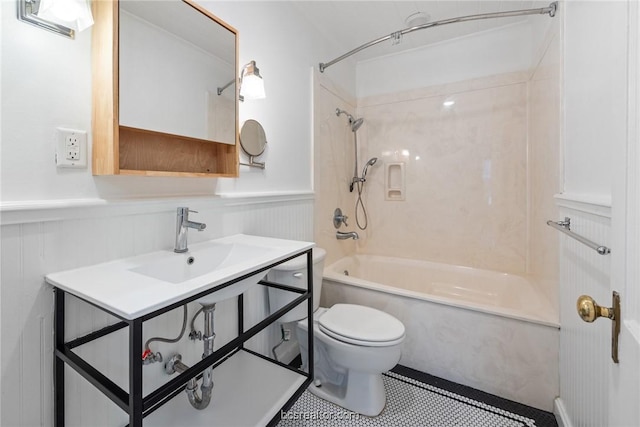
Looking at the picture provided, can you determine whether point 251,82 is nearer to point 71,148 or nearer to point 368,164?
point 71,148

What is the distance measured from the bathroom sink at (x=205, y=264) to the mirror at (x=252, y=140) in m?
Answer: 0.50

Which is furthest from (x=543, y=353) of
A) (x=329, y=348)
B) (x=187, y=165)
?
(x=187, y=165)

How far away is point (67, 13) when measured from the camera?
2.62ft

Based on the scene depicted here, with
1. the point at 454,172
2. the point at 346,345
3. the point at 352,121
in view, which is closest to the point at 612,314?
the point at 346,345

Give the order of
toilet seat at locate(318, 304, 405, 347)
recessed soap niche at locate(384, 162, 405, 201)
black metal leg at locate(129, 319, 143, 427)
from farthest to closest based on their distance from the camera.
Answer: recessed soap niche at locate(384, 162, 405, 201)
toilet seat at locate(318, 304, 405, 347)
black metal leg at locate(129, 319, 143, 427)

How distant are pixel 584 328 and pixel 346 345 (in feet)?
3.13

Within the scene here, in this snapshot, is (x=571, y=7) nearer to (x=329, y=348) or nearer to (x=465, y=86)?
(x=465, y=86)

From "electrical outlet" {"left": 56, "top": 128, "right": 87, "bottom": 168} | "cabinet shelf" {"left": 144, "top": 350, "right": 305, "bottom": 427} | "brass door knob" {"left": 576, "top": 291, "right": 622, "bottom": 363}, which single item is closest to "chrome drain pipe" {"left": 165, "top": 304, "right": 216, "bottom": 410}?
"cabinet shelf" {"left": 144, "top": 350, "right": 305, "bottom": 427}

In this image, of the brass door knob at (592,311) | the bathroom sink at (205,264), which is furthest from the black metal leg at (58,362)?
the brass door knob at (592,311)

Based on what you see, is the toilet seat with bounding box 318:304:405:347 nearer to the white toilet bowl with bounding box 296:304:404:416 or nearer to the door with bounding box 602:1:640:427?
the white toilet bowl with bounding box 296:304:404:416

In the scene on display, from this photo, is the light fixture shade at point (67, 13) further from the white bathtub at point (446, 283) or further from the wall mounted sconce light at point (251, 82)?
the white bathtub at point (446, 283)

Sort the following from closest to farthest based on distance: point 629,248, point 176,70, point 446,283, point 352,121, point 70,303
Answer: point 629,248
point 70,303
point 176,70
point 446,283
point 352,121

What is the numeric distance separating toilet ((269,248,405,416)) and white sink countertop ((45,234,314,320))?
1.09ft

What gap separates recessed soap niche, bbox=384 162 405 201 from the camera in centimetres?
264
